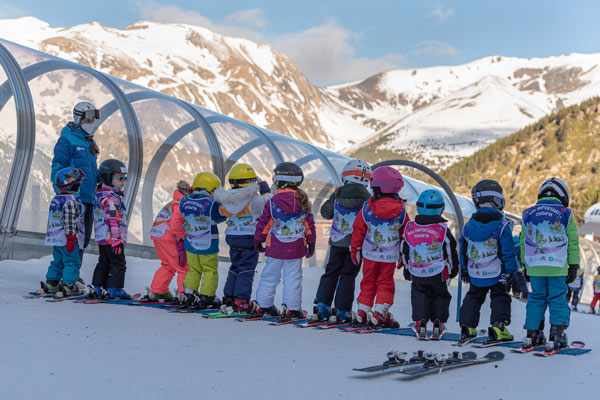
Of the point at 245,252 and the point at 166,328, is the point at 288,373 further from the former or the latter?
the point at 245,252

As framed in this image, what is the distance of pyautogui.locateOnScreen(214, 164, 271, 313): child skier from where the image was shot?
23.2 feet

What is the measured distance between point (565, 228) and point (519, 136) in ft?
435

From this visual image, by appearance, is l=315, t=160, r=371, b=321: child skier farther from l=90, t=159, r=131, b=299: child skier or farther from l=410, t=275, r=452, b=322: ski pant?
l=90, t=159, r=131, b=299: child skier

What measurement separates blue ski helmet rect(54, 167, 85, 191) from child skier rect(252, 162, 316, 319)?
6.84 feet

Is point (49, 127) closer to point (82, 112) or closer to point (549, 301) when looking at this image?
point (82, 112)

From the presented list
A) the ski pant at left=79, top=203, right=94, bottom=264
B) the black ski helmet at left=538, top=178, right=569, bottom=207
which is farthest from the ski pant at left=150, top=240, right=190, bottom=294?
the black ski helmet at left=538, top=178, right=569, bottom=207

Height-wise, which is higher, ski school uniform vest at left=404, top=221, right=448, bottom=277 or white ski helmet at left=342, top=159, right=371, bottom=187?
white ski helmet at left=342, top=159, right=371, bottom=187

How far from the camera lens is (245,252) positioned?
716cm

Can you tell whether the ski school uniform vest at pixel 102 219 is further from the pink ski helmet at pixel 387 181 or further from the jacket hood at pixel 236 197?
the pink ski helmet at pixel 387 181

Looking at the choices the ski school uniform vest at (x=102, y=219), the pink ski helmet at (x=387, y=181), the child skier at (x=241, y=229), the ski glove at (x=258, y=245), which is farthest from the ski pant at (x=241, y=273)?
the pink ski helmet at (x=387, y=181)

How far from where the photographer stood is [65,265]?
728 centimetres

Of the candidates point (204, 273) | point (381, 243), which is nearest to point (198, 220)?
point (204, 273)

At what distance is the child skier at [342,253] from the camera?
692 centimetres

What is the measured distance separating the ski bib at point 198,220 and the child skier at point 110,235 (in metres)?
0.71
